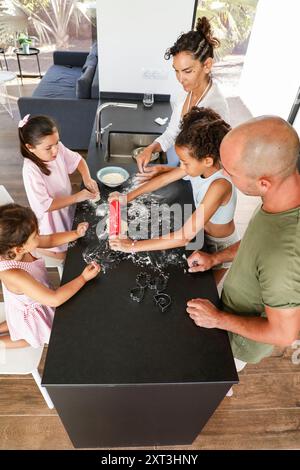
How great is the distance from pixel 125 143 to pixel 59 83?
7.43 feet

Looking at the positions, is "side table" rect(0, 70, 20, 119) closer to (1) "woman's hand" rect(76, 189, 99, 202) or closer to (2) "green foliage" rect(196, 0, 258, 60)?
(2) "green foliage" rect(196, 0, 258, 60)

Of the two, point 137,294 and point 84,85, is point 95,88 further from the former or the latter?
point 137,294

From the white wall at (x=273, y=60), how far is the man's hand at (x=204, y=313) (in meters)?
3.60

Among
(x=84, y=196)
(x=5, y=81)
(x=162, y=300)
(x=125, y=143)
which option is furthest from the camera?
(x=5, y=81)

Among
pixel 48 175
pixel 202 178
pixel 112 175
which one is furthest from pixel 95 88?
pixel 202 178

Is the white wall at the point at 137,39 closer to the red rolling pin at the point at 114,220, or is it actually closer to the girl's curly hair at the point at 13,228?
the red rolling pin at the point at 114,220

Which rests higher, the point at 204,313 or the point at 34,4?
the point at 34,4

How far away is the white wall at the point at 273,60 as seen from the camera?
12.8 feet

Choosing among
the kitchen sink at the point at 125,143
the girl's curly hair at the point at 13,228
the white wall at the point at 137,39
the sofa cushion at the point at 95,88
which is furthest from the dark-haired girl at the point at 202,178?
the sofa cushion at the point at 95,88

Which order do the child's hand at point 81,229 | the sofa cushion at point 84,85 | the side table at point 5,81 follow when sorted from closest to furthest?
1. the child's hand at point 81,229
2. the sofa cushion at point 84,85
3. the side table at point 5,81

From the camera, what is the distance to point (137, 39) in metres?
2.88
